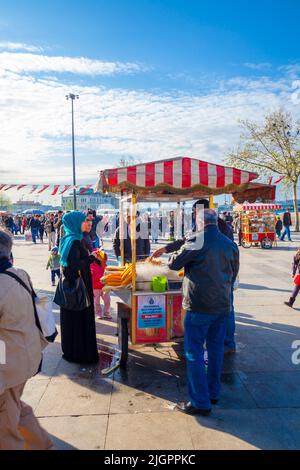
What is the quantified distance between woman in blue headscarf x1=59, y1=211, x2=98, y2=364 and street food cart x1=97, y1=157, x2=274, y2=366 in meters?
0.38

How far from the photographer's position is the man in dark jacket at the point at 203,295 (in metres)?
3.21

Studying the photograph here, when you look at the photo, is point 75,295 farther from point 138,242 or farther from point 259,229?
point 259,229

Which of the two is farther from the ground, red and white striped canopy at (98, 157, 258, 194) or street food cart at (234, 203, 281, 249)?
red and white striped canopy at (98, 157, 258, 194)

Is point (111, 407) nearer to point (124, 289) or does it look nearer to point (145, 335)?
point (145, 335)

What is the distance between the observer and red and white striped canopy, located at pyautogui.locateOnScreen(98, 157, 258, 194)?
13.0 ft

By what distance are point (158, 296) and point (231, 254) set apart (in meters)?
1.24

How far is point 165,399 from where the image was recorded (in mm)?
3549

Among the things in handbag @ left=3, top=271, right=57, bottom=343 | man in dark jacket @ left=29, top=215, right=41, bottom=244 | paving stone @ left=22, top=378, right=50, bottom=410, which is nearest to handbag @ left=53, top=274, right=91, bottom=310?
paving stone @ left=22, top=378, right=50, bottom=410

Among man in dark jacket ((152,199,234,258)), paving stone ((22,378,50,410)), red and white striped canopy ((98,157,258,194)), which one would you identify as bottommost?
paving stone ((22,378,50,410))

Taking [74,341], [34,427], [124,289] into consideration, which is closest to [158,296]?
[124,289]

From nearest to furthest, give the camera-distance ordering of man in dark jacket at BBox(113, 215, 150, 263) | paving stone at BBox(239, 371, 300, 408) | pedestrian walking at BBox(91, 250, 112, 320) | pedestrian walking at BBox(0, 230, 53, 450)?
1. pedestrian walking at BBox(0, 230, 53, 450)
2. paving stone at BBox(239, 371, 300, 408)
3. pedestrian walking at BBox(91, 250, 112, 320)
4. man in dark jacket at BBox(113, 215, 150, 263)

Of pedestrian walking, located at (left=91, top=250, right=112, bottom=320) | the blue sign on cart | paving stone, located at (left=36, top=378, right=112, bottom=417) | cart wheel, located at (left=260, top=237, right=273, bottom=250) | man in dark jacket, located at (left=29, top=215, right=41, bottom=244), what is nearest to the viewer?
paving stone, located at (left=36, top=378, right=112, bottom=417)

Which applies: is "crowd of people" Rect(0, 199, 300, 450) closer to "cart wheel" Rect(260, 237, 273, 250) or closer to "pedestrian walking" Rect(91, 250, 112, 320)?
"pedestrian walking" Rect(91, 250, 112, 320)

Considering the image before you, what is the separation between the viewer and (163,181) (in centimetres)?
405
